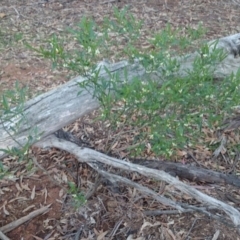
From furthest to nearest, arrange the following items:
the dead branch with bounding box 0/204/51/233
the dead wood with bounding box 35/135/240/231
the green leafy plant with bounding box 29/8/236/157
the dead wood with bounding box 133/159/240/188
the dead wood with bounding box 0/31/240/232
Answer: the dead wood with bounding box 133/159/240/188 → the dead branch with bounding box 0/204/51/233 → the dead wood with bounding box 0/31/240/232 → the dead wood with bounding box 35/135/240/231 → the green leafy plant with bounding box 29/8/236/157

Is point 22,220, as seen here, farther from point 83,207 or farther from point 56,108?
point 56,108

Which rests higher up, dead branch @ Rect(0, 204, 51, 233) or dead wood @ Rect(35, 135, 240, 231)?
dead wood @ Rect(35, 135, 240, 231)

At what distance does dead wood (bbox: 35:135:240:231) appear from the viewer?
2.32 metres

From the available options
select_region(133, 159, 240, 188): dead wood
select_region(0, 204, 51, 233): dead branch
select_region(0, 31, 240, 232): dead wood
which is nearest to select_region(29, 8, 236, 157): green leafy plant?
select_region(0, 31, 240, 232): dead wood

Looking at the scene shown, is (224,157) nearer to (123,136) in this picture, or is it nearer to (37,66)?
(123,136)

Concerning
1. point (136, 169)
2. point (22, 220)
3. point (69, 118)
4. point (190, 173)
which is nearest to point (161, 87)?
point (136, 169)

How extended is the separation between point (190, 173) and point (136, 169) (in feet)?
A: 2.02

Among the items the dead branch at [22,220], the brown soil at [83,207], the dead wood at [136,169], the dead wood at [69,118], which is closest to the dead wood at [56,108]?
the dead wood at [69,118]

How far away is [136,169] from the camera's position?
247 centimetres

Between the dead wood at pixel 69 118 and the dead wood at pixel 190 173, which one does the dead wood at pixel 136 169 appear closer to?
the dead wood at pixel 69 118

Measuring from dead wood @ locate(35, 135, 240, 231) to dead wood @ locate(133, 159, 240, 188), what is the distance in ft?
1.28

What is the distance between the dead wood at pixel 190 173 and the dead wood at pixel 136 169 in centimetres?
39

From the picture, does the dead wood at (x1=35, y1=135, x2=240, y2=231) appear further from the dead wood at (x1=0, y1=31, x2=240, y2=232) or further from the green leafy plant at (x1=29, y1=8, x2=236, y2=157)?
the green leafy plant at (x1=29, y1=8, x2=236, y2=157)

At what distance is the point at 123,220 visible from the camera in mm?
2848
